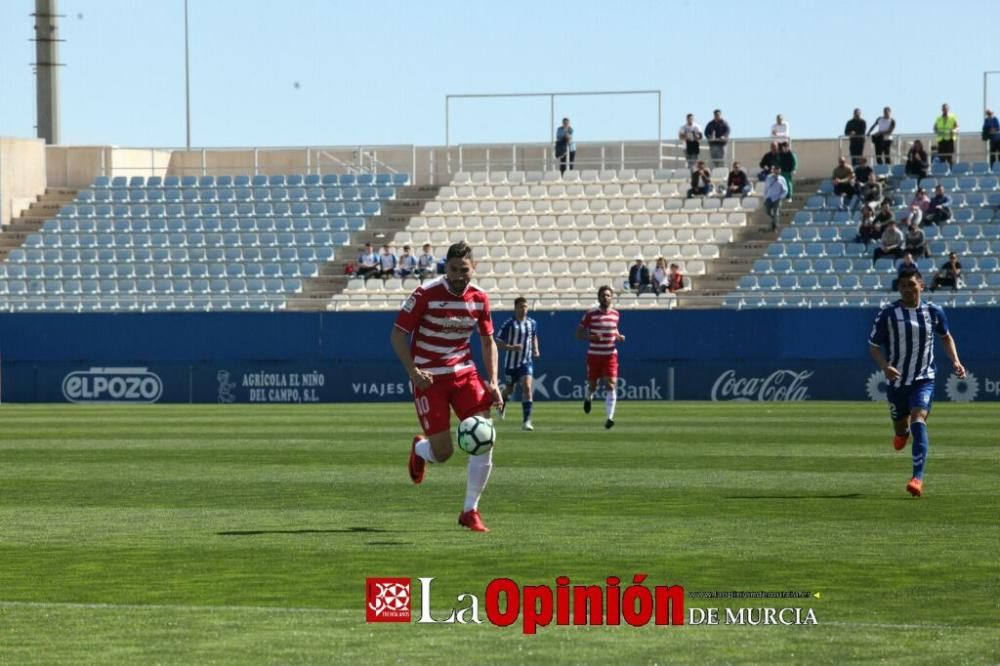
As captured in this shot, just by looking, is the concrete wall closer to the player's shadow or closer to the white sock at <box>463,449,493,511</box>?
the player's shadow

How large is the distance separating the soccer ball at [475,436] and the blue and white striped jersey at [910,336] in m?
4.68

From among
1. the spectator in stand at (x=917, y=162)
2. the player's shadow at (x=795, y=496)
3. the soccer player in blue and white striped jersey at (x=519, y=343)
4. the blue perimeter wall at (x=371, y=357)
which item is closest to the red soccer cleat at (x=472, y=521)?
the player's shadow at (x=795, y=496)

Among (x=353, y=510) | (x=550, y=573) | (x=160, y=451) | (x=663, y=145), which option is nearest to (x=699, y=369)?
(x=663, y=145)

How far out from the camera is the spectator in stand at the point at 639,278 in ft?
134

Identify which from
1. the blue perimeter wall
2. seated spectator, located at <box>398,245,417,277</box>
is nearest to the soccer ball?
the blue perimeter wall

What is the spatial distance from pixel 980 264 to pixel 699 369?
7421 mm

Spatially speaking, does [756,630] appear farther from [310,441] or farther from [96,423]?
[96,423]

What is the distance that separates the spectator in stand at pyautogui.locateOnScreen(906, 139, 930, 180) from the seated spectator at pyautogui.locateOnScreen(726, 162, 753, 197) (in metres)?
4.35

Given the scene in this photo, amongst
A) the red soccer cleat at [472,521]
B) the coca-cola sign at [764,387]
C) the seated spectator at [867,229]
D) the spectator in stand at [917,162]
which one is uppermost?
the spectator in stand at [917,162]

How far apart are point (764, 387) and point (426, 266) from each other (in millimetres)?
9991

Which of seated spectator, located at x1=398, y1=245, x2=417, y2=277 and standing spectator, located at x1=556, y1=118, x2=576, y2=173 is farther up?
standing spectator, located at x1=556, y1=118, x2=576, y2=173

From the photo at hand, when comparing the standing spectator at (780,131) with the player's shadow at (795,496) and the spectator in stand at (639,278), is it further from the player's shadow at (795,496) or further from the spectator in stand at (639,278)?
the player's shadow at (795,496)

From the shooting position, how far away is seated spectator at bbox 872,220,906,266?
4050 centimetres

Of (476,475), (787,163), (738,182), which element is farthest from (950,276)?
(476,475)
